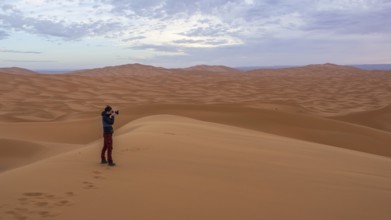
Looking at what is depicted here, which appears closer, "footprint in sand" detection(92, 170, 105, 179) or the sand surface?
the sand surface

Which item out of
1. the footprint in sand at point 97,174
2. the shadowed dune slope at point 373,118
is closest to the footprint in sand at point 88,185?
the footprint in sand at point 97,174

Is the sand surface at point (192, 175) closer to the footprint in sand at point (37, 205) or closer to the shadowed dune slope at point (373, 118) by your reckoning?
the footprint in sand at point (37, 205)

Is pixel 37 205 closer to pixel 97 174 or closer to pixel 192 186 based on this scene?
pixel 97 174

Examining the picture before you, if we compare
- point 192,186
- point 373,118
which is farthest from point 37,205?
point 373,118

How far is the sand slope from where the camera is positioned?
4066 mm

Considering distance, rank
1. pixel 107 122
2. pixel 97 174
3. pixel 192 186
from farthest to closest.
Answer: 1. pixel 107 122
2. pixel 97 174
3. pixel 192 186

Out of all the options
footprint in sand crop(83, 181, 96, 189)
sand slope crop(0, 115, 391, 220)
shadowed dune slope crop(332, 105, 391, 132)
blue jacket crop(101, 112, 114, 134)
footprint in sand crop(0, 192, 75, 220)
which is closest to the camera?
footprint in sand crop(0, 192, 75, 220)

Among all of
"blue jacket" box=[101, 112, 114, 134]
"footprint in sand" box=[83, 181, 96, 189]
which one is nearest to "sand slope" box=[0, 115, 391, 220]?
"footprint in sand" box=[83, 181, 96, 189]

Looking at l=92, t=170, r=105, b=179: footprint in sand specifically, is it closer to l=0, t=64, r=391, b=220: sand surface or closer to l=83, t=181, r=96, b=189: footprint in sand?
l=0, t=64, r=391, b=220: sand surface

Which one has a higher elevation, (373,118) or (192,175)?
(192,175)

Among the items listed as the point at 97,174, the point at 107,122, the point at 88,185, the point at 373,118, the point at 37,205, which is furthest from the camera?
the point at 373,118

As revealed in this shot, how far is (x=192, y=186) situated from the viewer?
4.91 m

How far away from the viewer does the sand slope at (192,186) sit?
13.3ft

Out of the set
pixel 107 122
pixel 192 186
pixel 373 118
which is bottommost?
pixel 373 118
